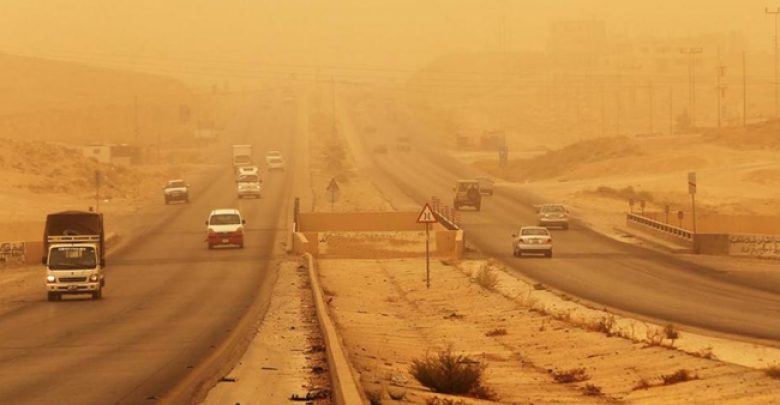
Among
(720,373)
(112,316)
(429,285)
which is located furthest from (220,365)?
(429,285)

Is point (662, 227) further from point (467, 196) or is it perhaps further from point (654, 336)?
point (654, 336)

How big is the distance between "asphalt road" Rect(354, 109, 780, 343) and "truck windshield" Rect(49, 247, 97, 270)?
49.5 feet

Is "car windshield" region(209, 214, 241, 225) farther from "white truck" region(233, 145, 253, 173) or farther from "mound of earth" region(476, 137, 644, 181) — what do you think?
"mound of earth" region(476, 137, 644, 181)

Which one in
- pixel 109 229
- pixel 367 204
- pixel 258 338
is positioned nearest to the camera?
pixel 258 338

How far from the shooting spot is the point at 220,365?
2361cm

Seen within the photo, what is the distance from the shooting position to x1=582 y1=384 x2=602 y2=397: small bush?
20.8 m

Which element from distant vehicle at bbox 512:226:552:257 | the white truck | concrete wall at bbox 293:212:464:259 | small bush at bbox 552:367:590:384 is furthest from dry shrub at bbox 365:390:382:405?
the white truck

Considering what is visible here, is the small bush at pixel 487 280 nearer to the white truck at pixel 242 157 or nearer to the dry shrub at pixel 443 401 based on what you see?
the dry shrub at pixel 443 401

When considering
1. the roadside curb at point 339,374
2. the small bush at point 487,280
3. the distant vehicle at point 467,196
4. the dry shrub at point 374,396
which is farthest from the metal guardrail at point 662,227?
the dry shrub at point 374,396

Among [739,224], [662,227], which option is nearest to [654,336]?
[662,227]

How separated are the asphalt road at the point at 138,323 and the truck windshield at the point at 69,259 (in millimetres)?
1100

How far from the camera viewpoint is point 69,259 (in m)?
43.0

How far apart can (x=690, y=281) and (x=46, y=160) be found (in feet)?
269

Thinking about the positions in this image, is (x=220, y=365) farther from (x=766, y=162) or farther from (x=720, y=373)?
(x=766, y=162)
